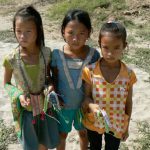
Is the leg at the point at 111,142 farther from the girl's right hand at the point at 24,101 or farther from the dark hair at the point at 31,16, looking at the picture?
the dark hair at the point at 31,16

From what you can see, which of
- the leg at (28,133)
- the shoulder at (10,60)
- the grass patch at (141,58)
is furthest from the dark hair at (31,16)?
the grass patch at (141,58)

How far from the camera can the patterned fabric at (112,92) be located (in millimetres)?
2631

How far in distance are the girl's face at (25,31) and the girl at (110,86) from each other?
47 centimetres

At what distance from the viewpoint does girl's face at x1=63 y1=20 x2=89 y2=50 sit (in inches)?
104

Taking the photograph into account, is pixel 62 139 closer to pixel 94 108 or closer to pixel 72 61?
pixel 94 108

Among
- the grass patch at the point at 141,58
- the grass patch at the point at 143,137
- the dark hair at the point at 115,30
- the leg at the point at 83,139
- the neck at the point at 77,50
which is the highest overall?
the dark hair at the point at 115,30

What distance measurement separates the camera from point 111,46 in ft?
8.32

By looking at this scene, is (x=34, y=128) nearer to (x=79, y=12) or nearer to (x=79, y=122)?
(x=79, y=122)

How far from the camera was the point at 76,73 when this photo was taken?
2760 millimetres

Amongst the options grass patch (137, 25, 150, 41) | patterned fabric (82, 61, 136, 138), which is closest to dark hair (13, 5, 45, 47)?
patterned fabric (82, 61, 136, 138)

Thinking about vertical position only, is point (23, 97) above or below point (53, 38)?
above

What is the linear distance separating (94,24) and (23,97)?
6.55m

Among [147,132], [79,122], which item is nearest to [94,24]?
[147,132]

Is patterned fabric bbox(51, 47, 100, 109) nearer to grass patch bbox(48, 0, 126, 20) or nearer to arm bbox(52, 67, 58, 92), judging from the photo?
arm bbox(52, 67, 58, 92)
